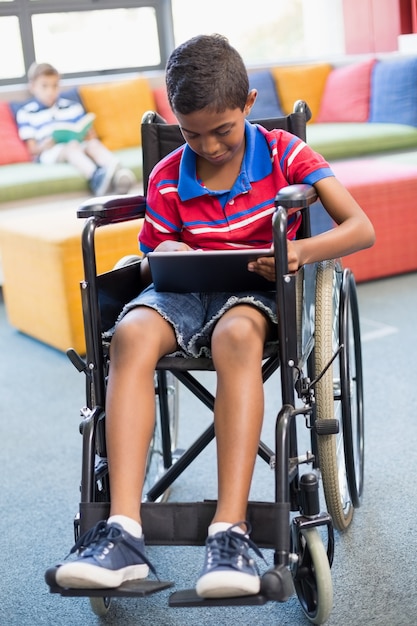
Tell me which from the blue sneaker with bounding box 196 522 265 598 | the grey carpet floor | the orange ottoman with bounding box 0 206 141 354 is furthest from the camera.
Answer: the orange ottoman with bounding box 0 206 141 354

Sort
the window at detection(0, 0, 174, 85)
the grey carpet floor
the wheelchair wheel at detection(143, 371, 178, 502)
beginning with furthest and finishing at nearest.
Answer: the window at detection(0, 0, 174, 85) < the wheelchair wheel at detection(143, 371, 178, 502) < the grey carpet floor

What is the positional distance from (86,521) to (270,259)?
464mm

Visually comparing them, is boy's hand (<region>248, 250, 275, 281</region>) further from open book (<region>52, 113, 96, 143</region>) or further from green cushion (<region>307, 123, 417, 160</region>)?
green cushion (<region>307, 123, 417, 160</region>)

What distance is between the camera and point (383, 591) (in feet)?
4.78

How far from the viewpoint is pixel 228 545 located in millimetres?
1187

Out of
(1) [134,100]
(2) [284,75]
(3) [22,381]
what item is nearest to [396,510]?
(3) [22,381]

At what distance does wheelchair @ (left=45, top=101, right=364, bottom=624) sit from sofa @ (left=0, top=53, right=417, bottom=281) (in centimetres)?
173

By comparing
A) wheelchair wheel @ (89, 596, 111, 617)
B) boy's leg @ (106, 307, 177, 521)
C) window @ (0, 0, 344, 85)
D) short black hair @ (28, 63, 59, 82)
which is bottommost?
wheelchair wheel @ (89, 596, 111, 617)

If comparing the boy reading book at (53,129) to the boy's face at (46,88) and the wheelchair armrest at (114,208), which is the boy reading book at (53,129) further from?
the wheelchair armrest at (114,208)

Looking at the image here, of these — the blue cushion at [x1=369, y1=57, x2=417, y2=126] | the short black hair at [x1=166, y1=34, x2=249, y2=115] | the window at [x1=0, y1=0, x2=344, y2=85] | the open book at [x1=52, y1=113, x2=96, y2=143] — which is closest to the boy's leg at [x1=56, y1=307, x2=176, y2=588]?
the short black hair at [x1=166, y1=34, x2=249, y2=115]

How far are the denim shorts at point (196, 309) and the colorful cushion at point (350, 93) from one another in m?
3.60

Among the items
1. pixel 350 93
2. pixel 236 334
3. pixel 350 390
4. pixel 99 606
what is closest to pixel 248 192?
pixel 236 334

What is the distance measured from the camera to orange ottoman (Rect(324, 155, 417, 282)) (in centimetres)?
328

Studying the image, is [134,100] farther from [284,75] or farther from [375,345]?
[375,345]
